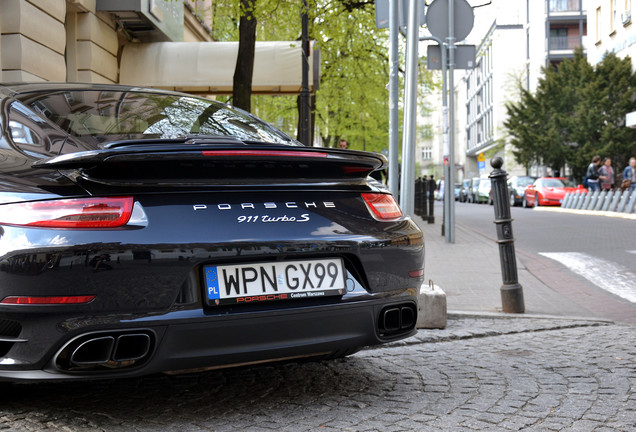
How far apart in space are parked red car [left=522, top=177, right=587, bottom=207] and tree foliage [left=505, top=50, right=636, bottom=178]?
1036cm

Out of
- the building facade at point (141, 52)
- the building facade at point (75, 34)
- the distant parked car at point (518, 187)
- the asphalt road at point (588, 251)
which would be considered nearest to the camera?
the asphalt road at point (588, 251)

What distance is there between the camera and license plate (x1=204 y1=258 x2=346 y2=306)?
3033 millimetres

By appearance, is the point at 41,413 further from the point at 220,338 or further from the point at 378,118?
the point at 378,118

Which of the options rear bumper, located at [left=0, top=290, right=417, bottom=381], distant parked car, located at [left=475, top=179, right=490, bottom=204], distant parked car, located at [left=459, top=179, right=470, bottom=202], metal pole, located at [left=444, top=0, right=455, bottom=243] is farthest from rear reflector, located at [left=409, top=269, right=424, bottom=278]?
distant parked car, located at [left=459, top=179, right=470, bottom=202]

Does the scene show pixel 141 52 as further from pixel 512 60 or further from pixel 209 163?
pixel 512 60

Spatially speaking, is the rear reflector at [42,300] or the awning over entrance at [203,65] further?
the awning over entrance at [203,65]

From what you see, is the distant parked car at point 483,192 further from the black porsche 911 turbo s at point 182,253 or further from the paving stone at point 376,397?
the black porsche 911 turbo s at point 182,253

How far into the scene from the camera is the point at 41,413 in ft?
10.9

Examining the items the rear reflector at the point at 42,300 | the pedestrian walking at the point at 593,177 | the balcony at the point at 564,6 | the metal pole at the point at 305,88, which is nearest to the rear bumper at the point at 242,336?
the rear reflector at the point at 42,300

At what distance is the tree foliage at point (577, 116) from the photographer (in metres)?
42.2

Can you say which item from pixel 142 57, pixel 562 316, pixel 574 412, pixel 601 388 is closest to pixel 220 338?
pixel 574 412

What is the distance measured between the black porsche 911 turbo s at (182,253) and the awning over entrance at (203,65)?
47.9 ft

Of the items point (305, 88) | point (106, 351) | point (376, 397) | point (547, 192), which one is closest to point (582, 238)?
point (305, 88)

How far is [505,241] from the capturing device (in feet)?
19.7
